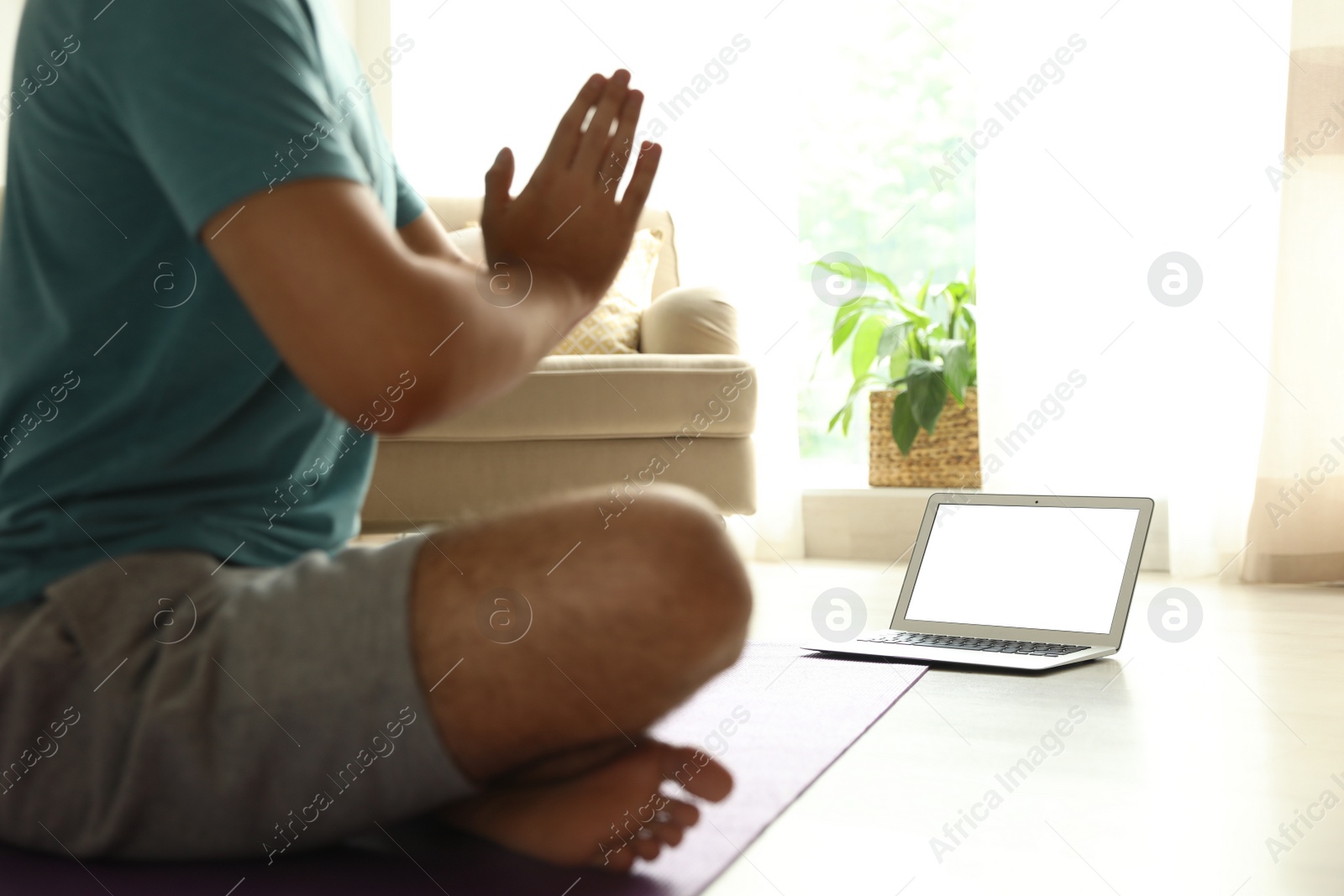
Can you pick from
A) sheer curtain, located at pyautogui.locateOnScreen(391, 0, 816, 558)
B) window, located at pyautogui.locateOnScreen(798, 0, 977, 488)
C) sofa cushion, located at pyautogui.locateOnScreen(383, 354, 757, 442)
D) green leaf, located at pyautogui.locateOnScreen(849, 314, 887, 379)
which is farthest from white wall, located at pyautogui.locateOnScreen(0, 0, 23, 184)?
green leaf, located at pyautogui.locateOnScreen(849, 314, 887, 379)

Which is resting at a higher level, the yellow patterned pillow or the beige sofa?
the yellow patterned pillow

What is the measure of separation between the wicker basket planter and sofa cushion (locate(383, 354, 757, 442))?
0.65 m

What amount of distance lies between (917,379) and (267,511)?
7.41 ft

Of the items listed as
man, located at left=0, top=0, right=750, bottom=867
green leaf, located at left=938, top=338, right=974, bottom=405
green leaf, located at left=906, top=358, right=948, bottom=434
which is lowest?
green leaf, located at left=906, top=358, right=948, bottom=434

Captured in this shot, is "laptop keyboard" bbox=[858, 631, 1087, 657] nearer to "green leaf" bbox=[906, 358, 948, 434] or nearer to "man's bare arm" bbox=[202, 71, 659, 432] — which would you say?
"man's bare arm" bbox=[202, 71, 659, 432]

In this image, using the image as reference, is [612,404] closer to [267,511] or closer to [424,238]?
[424,238]

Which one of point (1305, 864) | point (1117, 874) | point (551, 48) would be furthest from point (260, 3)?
point (551, 48)

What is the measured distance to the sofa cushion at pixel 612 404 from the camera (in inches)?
98.8

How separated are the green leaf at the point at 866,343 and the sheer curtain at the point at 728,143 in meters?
0.16

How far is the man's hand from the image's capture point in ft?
2.61

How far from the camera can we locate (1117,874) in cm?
79

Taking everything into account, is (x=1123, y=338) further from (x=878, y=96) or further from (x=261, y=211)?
(x=261, y=211)

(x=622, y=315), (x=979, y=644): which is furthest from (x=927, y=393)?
(x=979, y=644)

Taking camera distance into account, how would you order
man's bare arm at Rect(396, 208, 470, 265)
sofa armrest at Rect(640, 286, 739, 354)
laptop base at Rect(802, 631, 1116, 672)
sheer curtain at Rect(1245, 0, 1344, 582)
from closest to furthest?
1. man's bare arm at Rect(396, 208, 470, 265)
2. laptop base at Rect(802, 631, 1116, 672)
3. sheer curtain at Rect(1245, 0, 1344, 582)
4. sofa armrest at Rect(640, 286, 739, 354)
